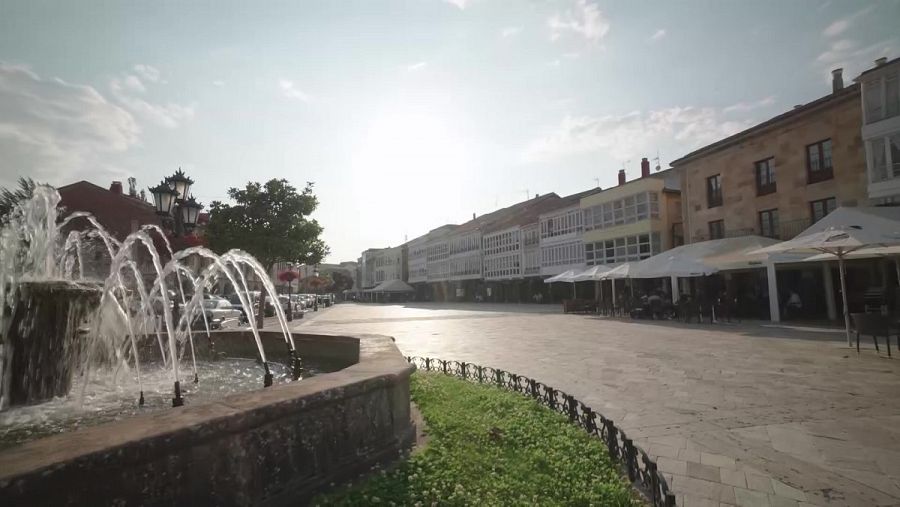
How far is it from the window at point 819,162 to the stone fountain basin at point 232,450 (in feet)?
88.4

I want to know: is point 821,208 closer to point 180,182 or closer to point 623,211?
point 623,211

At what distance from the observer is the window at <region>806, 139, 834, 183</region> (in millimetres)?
22484

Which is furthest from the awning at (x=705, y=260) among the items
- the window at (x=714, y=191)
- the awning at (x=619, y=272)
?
the window at (x=714, y=191)

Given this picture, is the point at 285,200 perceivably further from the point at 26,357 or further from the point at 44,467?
the point at 44,467

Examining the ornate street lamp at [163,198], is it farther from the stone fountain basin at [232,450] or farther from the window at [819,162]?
the window at [819,162]

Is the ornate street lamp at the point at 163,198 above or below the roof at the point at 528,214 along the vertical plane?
below

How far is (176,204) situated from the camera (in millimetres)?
10945

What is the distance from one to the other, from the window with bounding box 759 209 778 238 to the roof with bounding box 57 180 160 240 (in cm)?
4782

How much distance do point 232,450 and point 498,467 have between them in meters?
2.57

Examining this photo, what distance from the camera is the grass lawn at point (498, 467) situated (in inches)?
147

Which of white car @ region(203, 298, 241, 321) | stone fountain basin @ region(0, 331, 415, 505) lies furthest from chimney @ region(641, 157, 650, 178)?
stone fountain basin @ region(0, 331, 415, 505)

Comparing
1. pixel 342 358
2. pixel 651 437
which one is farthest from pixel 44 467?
pixel 342 358

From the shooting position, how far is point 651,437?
572 centimetres

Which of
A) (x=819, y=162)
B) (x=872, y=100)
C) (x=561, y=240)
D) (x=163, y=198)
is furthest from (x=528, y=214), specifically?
(x=163, y=198)
